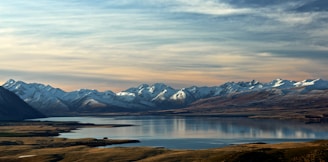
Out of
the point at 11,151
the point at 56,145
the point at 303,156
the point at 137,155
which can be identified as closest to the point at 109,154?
the point at 137,155

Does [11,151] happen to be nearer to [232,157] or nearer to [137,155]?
[137,155]

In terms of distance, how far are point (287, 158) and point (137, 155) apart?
47.2 meters

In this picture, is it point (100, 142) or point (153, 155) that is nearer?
point (153, 155)

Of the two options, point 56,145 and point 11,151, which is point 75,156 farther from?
point 56,145

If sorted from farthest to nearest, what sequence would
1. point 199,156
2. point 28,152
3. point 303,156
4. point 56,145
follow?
point 56,145 < point 28,152 < point 199,156 < point 303,156

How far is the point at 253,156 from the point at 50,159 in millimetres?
53547

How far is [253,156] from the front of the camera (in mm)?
87688

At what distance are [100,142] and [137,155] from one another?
52.3 meters

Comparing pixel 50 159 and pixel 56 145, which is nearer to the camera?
pixel 50 159

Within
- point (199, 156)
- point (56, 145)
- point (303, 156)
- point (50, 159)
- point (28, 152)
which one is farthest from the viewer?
point (56, 145)

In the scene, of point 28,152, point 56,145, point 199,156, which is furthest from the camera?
point 56,145

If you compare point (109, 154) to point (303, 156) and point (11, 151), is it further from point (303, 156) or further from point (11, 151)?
point (303, 156)

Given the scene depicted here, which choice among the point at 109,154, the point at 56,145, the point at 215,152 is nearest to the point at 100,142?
the point at 56,145

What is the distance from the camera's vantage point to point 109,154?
125m
